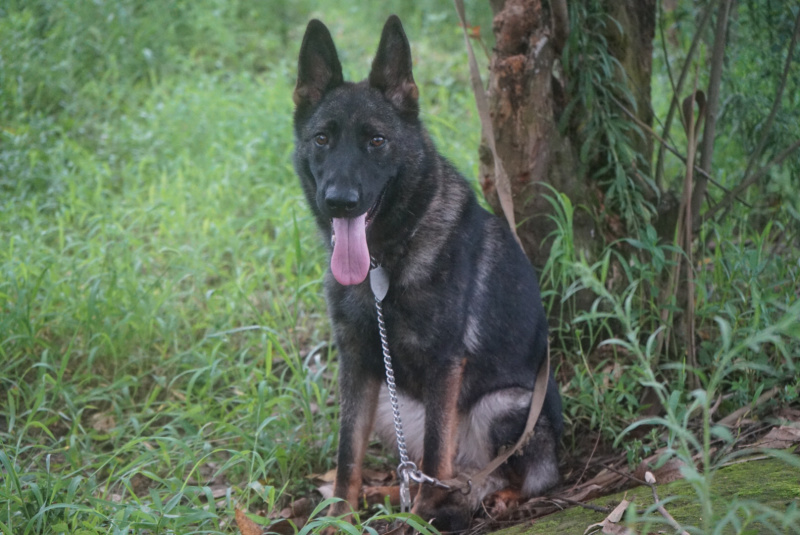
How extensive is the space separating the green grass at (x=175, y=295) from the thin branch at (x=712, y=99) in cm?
31

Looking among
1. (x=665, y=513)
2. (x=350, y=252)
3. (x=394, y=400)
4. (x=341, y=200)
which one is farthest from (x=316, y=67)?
(x=665, y=513)

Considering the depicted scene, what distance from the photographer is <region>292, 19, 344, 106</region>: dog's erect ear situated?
2.88 meters

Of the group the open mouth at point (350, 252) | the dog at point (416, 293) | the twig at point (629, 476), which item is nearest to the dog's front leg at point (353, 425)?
the dog at point (416, 293)

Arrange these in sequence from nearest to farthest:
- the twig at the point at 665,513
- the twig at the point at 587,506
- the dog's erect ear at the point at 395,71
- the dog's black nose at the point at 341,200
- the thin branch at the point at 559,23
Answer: the twig at the point at 665,513 → the twig at the point at 587,506 → the dog's black nose at the point at 341,200 → the dog's erect ear at the point at 395,71 → the thin branch at the point at 559,23

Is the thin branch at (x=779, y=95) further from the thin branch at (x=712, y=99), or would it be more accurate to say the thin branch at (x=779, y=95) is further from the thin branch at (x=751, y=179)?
the thin branch at (x=712, y=99)

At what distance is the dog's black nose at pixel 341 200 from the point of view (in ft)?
8.25

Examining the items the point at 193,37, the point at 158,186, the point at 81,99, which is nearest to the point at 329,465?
the point at 158,186

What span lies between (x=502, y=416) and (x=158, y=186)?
11.7ft

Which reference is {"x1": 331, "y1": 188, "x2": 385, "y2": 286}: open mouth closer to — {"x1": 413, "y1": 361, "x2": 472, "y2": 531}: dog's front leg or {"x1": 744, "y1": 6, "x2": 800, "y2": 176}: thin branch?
{"x1": 413, "y1": 361, "x2": 472, "y2": 531}: dog's front leg

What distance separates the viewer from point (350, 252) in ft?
8.61

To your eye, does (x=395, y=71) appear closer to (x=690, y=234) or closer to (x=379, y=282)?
(x=379, y=282)

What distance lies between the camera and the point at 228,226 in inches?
188

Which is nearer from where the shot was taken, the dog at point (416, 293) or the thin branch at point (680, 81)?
the dog at point (416, 293)

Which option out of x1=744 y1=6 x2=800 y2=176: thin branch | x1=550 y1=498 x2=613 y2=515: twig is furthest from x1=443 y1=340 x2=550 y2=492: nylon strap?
x1=744 y1=6 x2=800 y2=176: thin branch
